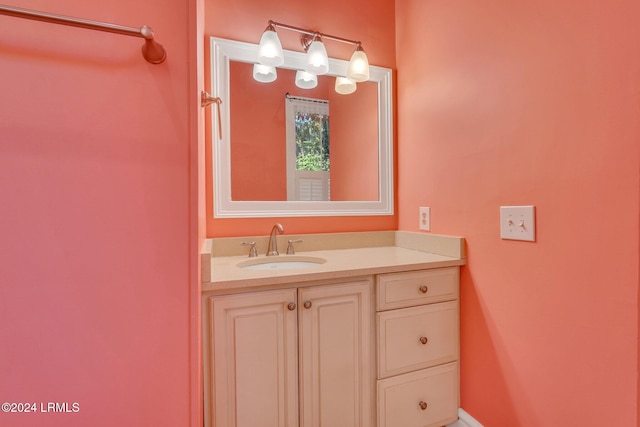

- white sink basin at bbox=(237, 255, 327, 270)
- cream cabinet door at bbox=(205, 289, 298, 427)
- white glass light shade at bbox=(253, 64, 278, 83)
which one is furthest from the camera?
white glass light shade at bbox=(253, 64, 278, 83)

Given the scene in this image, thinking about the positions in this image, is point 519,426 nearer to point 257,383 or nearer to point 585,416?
point 585,416

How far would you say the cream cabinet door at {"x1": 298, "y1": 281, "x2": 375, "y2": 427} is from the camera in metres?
0.99

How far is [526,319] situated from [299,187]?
109 centimetres

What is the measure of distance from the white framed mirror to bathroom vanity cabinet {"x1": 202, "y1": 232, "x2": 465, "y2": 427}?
1.21 ft

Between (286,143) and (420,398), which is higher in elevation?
(286,143)

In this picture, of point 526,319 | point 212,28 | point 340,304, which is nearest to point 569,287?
point 526,319

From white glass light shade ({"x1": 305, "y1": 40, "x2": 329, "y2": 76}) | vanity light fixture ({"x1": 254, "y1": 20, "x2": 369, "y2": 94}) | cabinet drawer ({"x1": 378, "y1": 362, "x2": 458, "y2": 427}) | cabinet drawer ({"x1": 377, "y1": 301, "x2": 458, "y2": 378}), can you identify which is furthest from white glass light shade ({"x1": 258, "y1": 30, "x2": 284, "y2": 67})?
cabinet drawer ({"x1": 378, "y1": 362, "x2": 458, "y2": 427})

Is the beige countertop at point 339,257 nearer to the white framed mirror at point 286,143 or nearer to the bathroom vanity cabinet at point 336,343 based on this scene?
the bathroom vanity cabinet at point 336,343

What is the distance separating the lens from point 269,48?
135 cm

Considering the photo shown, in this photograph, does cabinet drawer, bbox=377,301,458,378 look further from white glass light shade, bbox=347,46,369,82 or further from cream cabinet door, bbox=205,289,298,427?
white glass light shade, bbox=347,46,369,82

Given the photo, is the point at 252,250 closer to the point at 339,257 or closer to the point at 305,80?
the point at 339,257

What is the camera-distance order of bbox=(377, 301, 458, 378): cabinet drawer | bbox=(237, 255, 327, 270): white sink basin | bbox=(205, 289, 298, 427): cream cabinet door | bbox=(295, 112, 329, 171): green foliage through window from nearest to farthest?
bbox=(205, 289, 298, 427): cream cabinet door
bbox=(377, 301, 458, 378): cabinet drawer
bbox=(237, 255, 327, 270): white sink basin
bbox=(295, 112, 329, 171): green foliage through window

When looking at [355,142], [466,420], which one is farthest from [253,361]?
[355,142]

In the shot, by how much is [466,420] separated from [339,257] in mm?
829
